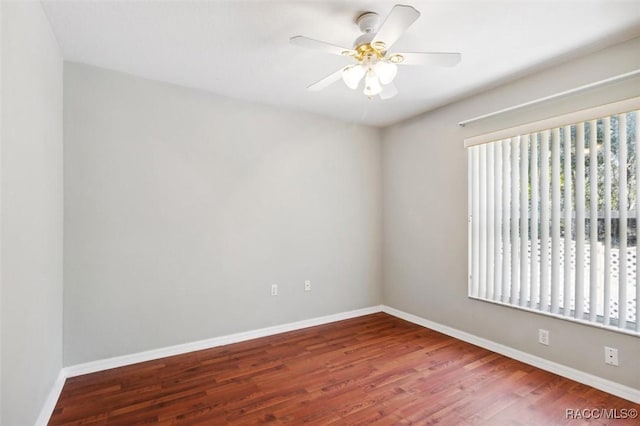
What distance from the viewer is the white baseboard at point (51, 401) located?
183cm

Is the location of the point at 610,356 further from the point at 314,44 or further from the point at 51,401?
the point at 51,401

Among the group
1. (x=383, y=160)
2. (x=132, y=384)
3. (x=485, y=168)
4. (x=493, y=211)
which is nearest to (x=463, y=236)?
(x=493, y=211)

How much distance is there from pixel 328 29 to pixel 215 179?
5.63ft

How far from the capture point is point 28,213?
1603 mm

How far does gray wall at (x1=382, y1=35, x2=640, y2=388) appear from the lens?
7.34 feet

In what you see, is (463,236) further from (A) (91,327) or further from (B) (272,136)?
(A) (91,327)

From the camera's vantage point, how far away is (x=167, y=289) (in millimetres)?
2795

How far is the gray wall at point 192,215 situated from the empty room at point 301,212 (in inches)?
0.7

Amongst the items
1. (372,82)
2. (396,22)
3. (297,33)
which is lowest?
(372,82)

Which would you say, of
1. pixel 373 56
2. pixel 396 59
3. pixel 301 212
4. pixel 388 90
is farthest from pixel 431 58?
pixel 301 212

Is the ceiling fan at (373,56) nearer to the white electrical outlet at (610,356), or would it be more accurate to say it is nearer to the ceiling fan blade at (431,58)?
the ceiling fan blade at (431,58)

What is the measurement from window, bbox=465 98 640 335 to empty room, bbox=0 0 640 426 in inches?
0.6

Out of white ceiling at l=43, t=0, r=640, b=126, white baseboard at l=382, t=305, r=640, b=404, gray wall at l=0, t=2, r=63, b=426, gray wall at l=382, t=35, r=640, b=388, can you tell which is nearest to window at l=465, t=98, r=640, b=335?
gray wall at l=382, t=35, r=640, b=388

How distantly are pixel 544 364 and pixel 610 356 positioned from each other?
464mm
